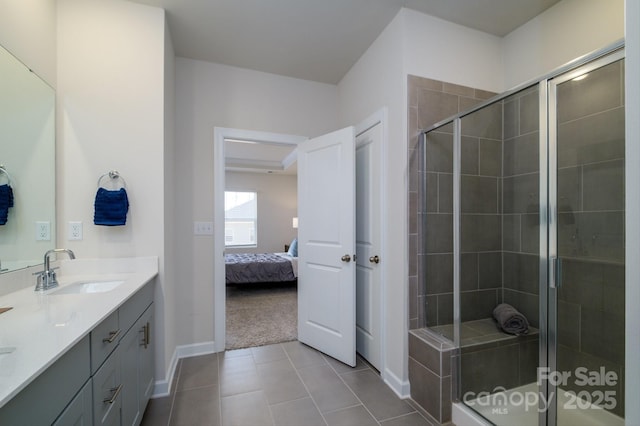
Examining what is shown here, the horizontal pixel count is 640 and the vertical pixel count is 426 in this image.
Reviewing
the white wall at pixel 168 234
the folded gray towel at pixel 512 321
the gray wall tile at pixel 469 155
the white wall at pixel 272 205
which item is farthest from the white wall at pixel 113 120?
the white wall at pixel 272 205

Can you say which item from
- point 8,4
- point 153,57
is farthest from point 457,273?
point 8,4

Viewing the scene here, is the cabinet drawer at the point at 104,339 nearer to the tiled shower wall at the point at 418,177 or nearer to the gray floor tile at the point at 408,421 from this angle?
the gray floor tile at the point at 408,421

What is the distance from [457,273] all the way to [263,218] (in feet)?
19.5

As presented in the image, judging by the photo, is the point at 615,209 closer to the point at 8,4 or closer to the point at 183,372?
the point at 183,372

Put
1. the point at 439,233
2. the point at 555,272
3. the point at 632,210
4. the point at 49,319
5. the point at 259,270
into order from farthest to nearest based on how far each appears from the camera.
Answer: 1. the point at 259,270
2. the point at 439,233
3. the point at 555,272
4. the point at 49,319
5. the point at 632,210

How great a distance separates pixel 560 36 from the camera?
199 centimetres

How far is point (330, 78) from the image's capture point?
3018 mm

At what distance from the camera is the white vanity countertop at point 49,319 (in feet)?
2.35

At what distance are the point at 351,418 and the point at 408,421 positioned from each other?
350mm

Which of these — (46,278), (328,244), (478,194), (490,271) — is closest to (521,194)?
(478,194)

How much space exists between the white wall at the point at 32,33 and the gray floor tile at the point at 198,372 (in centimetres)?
224

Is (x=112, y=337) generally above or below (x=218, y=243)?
below

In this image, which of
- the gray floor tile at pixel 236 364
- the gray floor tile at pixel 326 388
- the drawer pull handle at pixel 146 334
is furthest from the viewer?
the gray floor tile at pixel 236 364

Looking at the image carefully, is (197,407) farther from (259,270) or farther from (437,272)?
Answer: (259,270)
